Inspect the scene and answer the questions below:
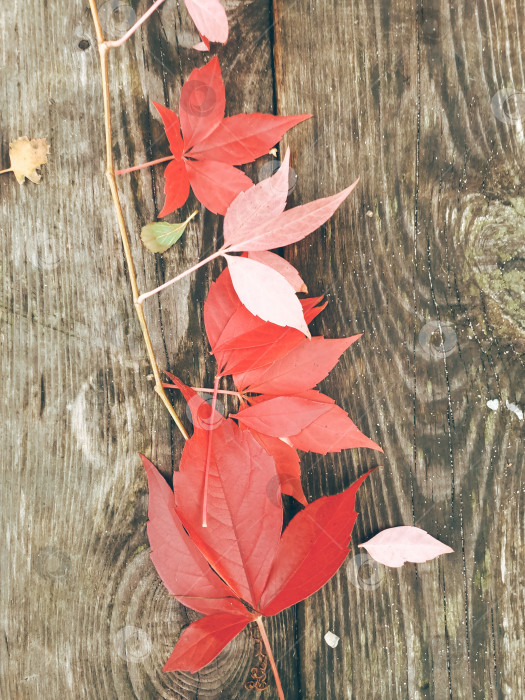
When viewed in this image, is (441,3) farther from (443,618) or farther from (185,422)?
(443,618)

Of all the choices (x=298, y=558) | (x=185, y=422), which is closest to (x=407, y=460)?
(x=298, y=558)

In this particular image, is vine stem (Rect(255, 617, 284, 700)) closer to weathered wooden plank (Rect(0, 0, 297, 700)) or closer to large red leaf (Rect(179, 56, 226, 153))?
weathered wooden plank (Rect(0, 0, 297, 700))

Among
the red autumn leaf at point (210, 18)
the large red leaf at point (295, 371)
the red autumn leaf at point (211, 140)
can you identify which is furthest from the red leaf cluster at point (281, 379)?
the red autumn leaf at point (210, 18)

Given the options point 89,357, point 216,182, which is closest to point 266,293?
point 216,182

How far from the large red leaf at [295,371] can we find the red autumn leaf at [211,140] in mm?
192

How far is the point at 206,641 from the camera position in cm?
66

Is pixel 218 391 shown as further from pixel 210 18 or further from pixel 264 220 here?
pixel 210 18

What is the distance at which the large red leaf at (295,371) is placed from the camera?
0.66 metres

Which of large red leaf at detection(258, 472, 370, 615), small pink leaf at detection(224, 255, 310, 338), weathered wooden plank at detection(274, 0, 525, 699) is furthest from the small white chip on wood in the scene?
small pink leaf at detection(224, 255, 310, 338)

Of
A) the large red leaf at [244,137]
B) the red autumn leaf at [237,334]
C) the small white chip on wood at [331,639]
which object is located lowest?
the small white chip on wood at [331,639]

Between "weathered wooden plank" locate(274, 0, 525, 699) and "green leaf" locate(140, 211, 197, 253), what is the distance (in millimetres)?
148

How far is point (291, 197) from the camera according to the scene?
71 cm

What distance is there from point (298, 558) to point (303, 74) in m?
0.59

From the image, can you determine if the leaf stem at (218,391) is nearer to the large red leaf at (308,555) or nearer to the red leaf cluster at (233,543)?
the red leaf cluster at (233,543)
